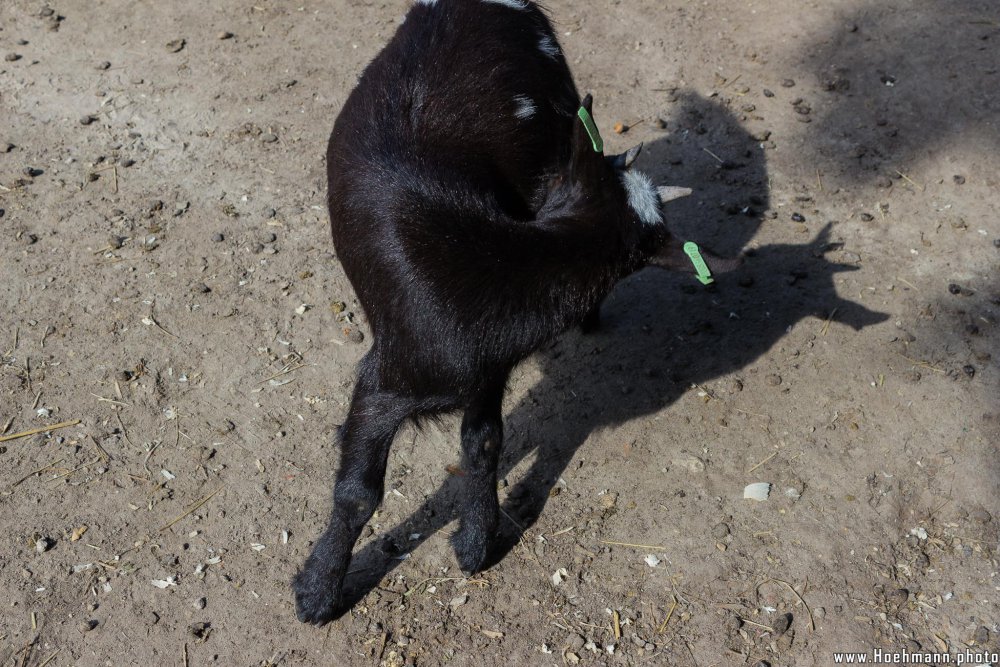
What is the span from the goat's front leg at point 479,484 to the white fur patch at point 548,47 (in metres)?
1.83

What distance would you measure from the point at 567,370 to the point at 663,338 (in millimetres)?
576

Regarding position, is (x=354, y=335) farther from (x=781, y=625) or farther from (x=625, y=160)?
(x=781, y=625)

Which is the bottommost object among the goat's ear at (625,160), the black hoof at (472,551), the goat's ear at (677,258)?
the black hoof at (472,551)

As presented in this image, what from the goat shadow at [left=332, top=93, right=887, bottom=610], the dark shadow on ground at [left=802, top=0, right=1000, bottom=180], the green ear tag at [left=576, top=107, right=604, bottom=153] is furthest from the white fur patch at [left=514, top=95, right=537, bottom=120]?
the dark shadow on ground at [left=802, top=0, right=1000, bottom=180]

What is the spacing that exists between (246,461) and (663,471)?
1.98 meters

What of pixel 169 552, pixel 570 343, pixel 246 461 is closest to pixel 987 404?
pixel 570 343

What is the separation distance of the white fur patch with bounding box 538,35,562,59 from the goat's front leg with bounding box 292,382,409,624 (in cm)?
197

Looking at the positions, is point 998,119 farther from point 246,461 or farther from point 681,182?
point 246,461

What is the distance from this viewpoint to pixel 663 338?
5.10 metres

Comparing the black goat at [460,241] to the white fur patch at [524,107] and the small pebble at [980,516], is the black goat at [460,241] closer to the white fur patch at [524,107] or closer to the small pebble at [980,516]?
the white fur patch at [524,107]

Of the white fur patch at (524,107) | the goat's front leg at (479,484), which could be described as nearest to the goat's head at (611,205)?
the white fur patch at (524,107)

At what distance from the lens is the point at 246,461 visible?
4469mm

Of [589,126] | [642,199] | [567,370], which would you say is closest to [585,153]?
[589,126]

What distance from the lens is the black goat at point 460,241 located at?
3.44 meters
